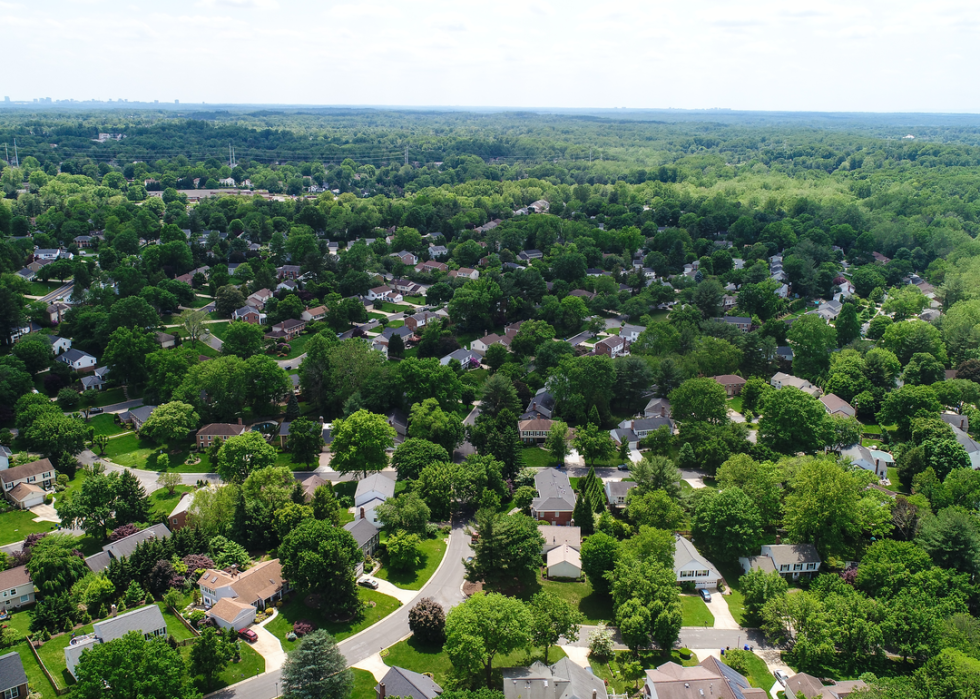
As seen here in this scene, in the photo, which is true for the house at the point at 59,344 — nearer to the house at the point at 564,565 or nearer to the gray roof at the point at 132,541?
the gray roof at the point at 132,541

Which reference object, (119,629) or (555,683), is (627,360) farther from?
(119,629)

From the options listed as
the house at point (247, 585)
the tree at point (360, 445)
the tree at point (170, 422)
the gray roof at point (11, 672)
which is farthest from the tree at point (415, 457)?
the gray roof at point (11, 672)

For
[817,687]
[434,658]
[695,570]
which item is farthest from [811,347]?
[434,658]

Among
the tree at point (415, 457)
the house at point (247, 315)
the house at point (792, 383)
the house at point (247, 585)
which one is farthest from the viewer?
the house at point (247, 315)

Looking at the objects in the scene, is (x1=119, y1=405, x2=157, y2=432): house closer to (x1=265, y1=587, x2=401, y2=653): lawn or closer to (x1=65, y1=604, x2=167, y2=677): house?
(x1=65, y1=604, x2=167, y2=677): house

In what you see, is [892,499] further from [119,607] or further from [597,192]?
[597,192]

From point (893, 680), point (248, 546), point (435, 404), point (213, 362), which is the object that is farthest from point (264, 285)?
point (893, 680)
